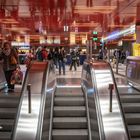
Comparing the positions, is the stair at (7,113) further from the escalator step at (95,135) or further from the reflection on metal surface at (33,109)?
the escalator step at (95,135)

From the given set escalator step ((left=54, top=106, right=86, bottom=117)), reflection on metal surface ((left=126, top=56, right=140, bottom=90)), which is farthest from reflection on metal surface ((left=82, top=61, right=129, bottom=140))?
reflection on metal surface ((left=126, top=56, right=140, bottom=90))

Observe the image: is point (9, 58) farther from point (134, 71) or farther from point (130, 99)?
point (134, 71)

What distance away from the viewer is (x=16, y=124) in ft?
19.0

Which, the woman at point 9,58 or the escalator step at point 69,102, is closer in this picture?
the escalator step at point 69,102

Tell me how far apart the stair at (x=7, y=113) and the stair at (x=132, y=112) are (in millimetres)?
2621

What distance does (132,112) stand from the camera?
307 inches

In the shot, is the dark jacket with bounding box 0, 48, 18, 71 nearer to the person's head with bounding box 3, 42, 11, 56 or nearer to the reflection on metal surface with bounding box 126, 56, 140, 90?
the person's head with bounding box 3, 42, 11, 56

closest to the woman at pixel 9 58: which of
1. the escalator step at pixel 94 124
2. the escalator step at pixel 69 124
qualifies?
the escalator step at pixel 69 124

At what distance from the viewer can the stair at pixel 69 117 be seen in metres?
7.03

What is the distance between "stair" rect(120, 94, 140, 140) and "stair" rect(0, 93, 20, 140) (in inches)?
103

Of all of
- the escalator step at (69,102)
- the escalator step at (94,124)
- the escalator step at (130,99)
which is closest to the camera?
the escalator step at (94,124)

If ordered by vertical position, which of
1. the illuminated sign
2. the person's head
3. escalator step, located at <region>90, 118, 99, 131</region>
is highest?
the illuminated sign

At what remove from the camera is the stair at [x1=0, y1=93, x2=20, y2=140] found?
6957 mm

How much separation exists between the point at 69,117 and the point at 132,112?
1.56 m
